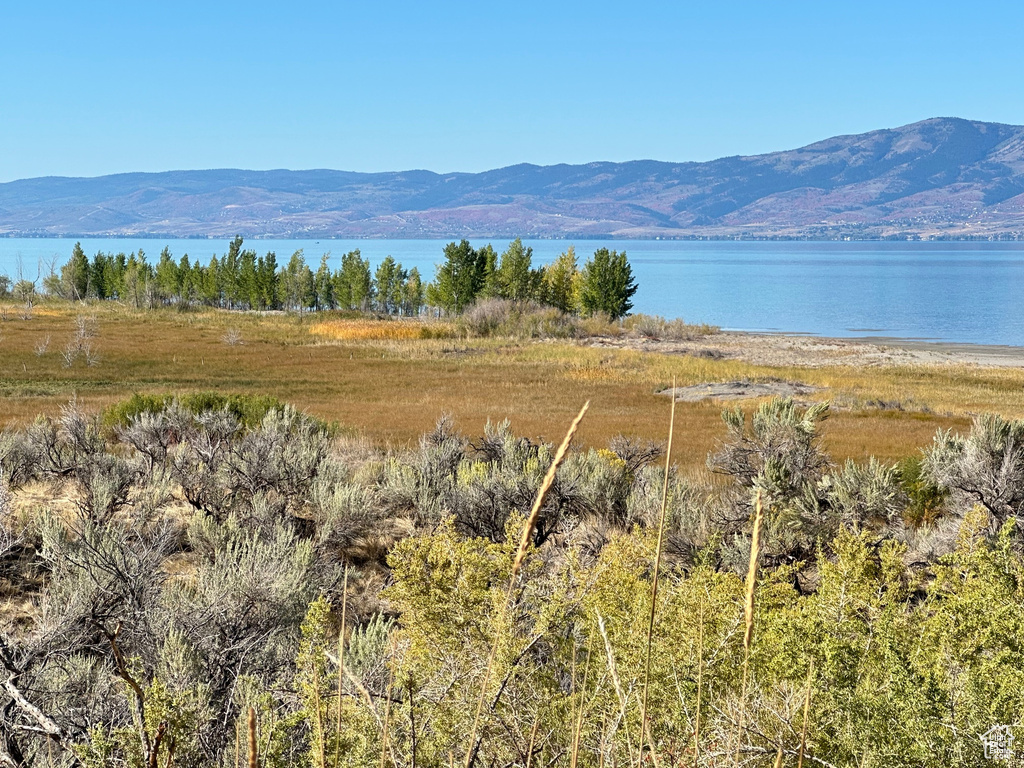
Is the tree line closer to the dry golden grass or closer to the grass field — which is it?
the dry golden grass

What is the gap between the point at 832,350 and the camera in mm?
53594

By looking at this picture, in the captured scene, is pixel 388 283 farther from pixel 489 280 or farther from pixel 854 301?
pixel 854 301

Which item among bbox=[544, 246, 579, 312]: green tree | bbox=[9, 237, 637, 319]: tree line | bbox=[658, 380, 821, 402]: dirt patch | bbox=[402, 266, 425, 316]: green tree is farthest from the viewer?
bbox=[402, 266, 425, 316]: green tree

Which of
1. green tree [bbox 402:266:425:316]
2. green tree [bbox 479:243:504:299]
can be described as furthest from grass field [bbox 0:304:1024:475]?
green tree [bbox 402:266:425:316]

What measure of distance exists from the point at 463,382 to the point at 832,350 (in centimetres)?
2939

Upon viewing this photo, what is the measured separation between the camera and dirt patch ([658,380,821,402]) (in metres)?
29.1

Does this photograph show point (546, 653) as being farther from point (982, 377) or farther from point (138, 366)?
point (982, 377)

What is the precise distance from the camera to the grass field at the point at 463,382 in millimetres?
21922

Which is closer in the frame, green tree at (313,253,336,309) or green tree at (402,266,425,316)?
green tree at (402,266,425,316)

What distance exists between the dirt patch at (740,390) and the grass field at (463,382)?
1010 millimetres

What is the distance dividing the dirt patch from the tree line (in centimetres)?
3951

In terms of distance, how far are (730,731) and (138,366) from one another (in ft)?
116

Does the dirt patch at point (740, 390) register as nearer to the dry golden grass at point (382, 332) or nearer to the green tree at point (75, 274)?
the dry golden grass at point (382, 332)

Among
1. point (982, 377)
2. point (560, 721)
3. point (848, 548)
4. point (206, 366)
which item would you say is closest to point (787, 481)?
point (848, 548)
